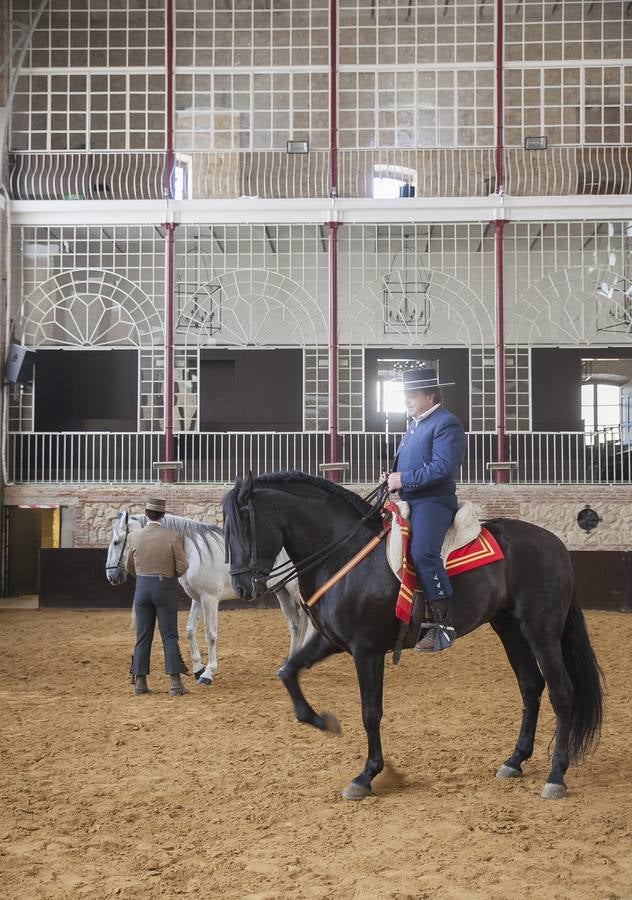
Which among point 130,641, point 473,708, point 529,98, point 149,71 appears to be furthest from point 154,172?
point 473,708

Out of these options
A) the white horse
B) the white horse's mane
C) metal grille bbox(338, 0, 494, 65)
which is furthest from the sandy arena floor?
metal grille bbox(338, 0, 494, 65)

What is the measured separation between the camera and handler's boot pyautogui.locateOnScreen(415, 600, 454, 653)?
17.0 ft

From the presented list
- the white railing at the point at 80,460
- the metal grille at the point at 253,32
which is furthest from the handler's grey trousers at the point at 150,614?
the metal grille at the point at 253,32

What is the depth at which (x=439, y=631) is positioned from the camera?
523cm

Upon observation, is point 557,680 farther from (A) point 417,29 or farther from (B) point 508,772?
(A) point 417,29

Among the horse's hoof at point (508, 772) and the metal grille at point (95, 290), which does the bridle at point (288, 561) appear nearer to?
the horse's hoof at point (508, 772)

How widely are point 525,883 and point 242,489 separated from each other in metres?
2.53

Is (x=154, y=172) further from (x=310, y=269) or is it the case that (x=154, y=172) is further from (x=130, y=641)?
(x=130, y=641)

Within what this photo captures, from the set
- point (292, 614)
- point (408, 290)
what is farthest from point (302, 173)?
point (292, 614)

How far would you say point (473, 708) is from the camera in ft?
25.1

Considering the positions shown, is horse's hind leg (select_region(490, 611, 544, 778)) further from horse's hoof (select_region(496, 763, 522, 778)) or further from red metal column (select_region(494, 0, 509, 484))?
red metal column (select_region(494, 0, 509, 484))

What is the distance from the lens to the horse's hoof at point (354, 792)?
496cm

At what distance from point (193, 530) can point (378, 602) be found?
4.39 meters

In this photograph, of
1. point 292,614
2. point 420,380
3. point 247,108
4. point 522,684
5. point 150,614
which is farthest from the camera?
point 247,108
